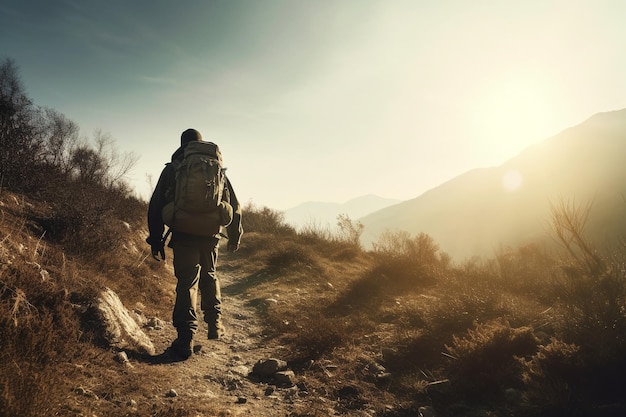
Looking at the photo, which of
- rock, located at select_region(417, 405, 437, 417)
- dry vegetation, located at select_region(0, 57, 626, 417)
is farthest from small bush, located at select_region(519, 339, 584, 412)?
rock, located at select_region(417, 405, 437, 417)

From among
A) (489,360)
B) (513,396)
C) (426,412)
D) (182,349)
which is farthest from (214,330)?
(513,396)

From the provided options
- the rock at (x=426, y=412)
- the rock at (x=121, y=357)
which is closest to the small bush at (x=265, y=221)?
the rock at (x=121, y=357)

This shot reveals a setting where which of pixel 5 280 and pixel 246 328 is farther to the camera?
pixel 246 328

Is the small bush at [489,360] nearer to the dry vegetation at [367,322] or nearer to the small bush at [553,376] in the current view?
the dry vegetation at [367,322]

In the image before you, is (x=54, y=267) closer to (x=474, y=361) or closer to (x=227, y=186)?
(x=227, y=186)

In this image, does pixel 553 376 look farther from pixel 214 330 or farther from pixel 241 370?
pixel 214 330

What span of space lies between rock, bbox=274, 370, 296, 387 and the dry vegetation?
0.13 metres

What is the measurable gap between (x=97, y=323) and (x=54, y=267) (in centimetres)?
91

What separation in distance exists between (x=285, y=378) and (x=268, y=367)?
277mm

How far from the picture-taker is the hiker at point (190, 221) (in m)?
3.46

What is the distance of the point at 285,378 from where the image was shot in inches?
126

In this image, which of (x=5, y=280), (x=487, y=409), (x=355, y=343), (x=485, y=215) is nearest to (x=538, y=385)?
(x=487, y=409)

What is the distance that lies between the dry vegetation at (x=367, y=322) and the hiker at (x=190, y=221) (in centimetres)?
79

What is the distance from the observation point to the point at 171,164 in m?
3.73
